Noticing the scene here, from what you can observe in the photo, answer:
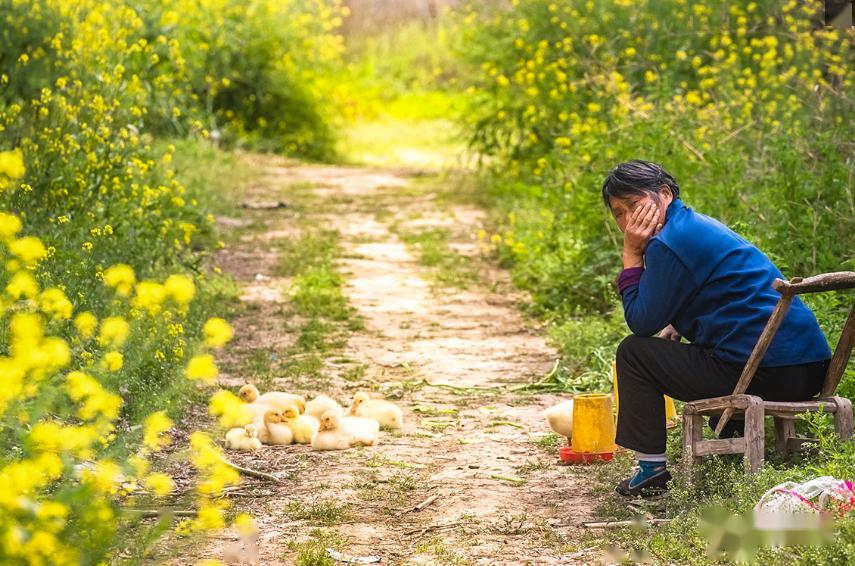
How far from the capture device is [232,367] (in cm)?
704

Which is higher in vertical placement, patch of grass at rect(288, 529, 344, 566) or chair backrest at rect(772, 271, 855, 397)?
chair backrest at rect(772, 271, 855, 397)

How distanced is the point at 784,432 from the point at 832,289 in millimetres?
683

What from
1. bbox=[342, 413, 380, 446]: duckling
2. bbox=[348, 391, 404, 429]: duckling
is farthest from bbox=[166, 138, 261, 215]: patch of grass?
bbox=[342, 413, 380, 446]: duckling

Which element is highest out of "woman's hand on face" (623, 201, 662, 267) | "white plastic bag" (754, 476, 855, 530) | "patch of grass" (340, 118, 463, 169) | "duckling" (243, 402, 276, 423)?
"woman's hand on face" (623, 201, 662, 267)

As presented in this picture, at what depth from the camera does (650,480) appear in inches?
185

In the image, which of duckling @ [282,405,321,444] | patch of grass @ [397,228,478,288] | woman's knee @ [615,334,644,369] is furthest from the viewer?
patch of grass @ [397,228,478,288]

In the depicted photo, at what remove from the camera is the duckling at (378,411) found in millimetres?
5895

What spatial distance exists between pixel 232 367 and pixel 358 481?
2093 mm

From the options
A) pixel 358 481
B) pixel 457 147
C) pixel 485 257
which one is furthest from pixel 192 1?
pixel 358 481

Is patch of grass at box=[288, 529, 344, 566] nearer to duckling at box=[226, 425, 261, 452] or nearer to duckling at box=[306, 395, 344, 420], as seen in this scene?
duckling at box=[226, 425, 261, 452]

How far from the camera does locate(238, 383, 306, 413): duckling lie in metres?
5.95

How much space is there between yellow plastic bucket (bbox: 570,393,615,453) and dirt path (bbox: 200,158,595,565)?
15cm

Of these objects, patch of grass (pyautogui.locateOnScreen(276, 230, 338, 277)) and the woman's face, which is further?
patch of grass (pyautogui.locateOnScreen(276, 230, 338, 277))

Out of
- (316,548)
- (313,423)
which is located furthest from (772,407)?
(313,423)
